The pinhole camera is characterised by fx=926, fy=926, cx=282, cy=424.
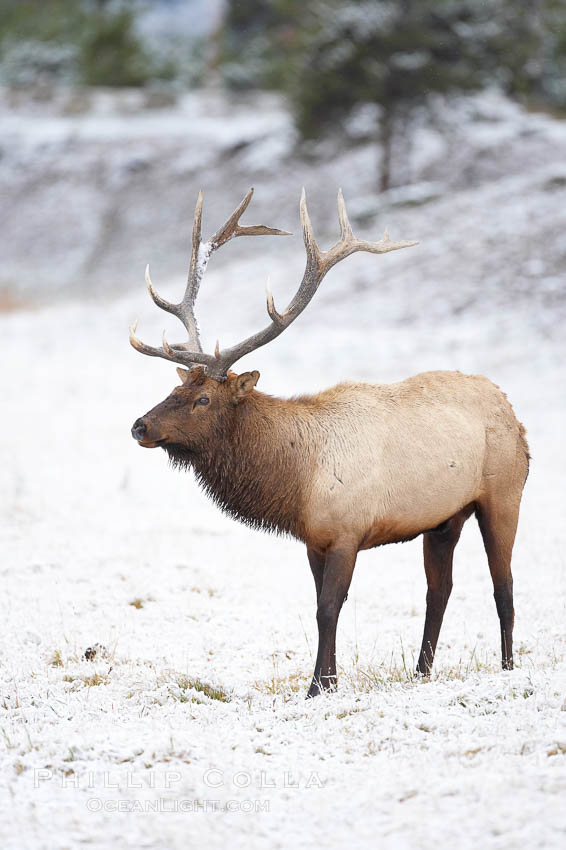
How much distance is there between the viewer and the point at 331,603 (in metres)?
5.71

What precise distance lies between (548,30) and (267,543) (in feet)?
124

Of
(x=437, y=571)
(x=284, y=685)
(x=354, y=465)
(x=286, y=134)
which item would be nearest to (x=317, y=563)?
(x=354, y=465)

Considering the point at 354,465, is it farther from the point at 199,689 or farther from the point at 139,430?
the point at 199,689

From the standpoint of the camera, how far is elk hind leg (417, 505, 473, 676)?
21.0 ft

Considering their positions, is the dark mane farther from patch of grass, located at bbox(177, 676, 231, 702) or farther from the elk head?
patch of grass, located at bbox(177, 676, 231, 702)

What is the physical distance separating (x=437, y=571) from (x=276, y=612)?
1.82m

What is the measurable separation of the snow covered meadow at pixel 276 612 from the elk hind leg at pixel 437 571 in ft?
1.09

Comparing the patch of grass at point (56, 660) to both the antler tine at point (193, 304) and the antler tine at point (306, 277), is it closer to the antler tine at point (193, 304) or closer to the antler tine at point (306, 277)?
the antler tine at point (193, 304)

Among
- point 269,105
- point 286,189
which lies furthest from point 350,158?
point 269,105

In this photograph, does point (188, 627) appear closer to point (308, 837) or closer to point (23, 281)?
point (308, 837)

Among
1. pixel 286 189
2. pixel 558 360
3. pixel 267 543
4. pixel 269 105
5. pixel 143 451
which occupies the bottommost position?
pixel 267 543

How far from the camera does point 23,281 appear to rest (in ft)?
120

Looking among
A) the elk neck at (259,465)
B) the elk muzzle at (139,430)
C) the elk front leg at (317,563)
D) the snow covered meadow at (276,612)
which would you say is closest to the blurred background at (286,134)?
the snow covered meadow at (276,612)

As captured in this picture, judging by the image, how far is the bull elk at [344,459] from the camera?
19.1 ft
